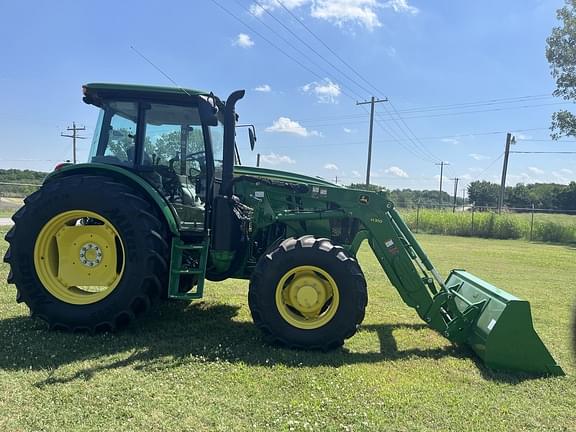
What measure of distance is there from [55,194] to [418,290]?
4.00 meters

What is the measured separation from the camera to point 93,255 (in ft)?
16.4

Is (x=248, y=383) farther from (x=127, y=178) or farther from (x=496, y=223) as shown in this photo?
(x=496, y=223)

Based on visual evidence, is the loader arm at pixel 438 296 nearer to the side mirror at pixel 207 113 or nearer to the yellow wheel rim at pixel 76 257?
the side mirror at pixel 207 113

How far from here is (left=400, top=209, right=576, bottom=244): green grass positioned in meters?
23.5

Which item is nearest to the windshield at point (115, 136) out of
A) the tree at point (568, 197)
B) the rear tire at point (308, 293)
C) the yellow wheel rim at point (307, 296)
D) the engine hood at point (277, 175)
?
the engine hood at point (277, 175)

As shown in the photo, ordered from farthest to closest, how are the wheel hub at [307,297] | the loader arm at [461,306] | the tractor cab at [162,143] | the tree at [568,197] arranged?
1. the tree at [568,197]
2. the tractor cab at [162,143]
3. the wheel hub at [307,297]
4. the loader arm at [461,306]

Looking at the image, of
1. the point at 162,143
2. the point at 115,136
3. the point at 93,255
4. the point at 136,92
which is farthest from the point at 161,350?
the point at 136,92

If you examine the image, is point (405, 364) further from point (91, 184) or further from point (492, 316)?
point (91, 184)

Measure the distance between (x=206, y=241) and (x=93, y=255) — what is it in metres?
1.23

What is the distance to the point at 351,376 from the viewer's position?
4012mm

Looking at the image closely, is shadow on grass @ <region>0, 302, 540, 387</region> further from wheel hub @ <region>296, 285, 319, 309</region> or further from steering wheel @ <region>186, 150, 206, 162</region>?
steering wheel @ <region>186, 150, 206, 162</region>

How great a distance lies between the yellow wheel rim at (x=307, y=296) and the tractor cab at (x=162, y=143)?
4.34ft

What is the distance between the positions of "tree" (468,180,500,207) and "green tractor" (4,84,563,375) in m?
76.3

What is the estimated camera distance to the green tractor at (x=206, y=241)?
15.1ft
